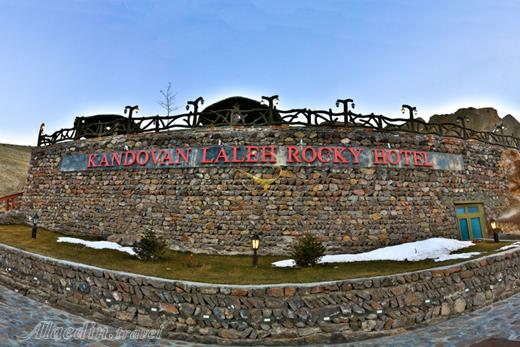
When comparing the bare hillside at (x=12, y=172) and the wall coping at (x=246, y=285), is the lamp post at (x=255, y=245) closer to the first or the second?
the wall coping at (x=246, y=285)

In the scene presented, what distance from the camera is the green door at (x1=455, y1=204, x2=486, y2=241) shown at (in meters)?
12.6

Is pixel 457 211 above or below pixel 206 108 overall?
below

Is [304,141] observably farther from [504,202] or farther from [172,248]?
[504,202]

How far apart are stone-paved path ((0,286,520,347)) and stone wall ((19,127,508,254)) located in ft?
14.0

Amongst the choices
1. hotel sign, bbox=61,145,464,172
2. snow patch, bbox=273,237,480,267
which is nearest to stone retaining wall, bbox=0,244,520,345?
snow patch, bbox=273,237,480,267

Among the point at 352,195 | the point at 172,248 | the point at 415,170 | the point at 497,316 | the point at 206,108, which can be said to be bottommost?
the point at 497,316

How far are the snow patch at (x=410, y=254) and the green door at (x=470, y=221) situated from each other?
6.45 feet

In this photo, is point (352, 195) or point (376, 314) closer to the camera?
point (376, 314)

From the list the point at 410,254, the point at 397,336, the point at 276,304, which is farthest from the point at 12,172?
the point at 397,336

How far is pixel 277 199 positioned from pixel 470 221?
9.43 m

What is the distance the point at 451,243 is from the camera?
35.5 ft

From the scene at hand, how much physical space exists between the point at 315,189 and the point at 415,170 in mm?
4703

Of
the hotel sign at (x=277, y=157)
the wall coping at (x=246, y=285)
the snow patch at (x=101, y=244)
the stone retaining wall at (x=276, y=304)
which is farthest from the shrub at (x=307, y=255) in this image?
the snow patch at (x=101, y=244)

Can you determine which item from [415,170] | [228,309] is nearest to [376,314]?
[228,309]
